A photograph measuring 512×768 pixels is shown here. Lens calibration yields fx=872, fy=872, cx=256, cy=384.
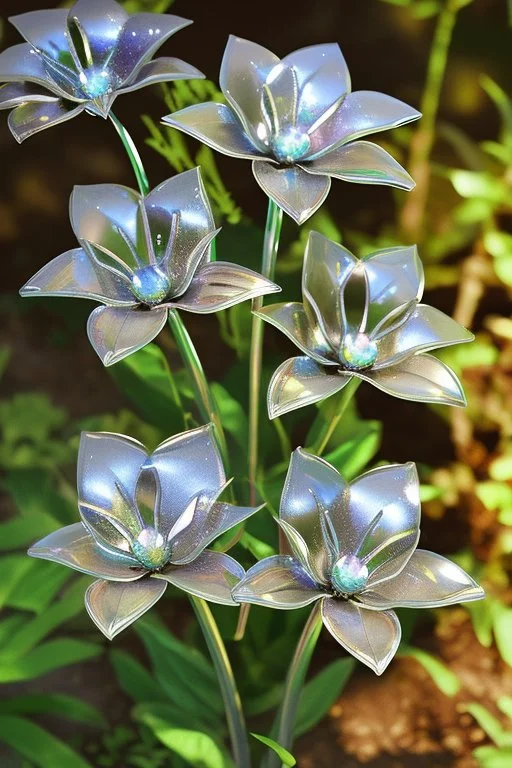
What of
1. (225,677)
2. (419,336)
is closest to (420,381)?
(419,336)

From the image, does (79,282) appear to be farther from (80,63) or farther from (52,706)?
(52,706)

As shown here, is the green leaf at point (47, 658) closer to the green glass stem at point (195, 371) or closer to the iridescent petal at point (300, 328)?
the green glass stem at point (195, 371)

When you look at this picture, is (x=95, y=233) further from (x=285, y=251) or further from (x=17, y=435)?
(x=17, y=435)

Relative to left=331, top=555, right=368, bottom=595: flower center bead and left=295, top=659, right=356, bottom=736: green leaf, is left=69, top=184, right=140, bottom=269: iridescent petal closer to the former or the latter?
left=331, top=555, right=368, bottom=595: flower center bead

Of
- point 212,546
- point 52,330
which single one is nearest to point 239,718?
point 212,546

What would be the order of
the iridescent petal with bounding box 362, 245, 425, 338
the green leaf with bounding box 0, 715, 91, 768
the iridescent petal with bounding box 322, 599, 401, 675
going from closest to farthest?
1. the iridescent petal with bounding box 322, 599, 401, 675
2. the iridescent petal with bounding box 362, 245, 425, 338
3. the green leaf with bounding box 0, 715, 91, 768

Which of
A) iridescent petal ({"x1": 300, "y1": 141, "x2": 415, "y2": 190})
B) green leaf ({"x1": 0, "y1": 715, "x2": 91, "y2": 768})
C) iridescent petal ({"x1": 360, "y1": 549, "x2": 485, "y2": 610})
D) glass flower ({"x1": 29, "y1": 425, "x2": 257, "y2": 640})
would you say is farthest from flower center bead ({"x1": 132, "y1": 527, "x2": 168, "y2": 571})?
green leaf ({"x1": 0, "y1": 715, "x2": 91, "y2": 768})
